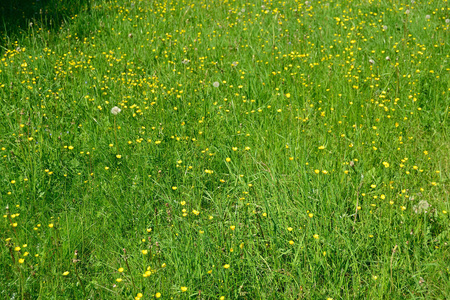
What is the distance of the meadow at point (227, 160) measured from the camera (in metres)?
2.16

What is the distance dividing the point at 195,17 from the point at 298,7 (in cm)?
150

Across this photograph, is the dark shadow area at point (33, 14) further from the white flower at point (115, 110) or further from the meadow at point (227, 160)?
the white flower at point (115, 110)

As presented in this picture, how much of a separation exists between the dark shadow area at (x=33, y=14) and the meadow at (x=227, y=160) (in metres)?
0.16

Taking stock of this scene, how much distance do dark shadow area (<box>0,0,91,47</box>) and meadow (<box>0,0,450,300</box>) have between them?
0.16 meters

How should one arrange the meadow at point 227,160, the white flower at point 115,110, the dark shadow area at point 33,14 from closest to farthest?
the meadow at point 227,160
the white flower at point 115,110
the dark shadow area at point 33,14

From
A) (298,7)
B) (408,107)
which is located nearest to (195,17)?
(298,7)

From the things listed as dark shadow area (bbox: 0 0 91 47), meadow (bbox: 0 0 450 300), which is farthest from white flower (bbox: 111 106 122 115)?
dark shadow area (bbox: 0 0 91 47)

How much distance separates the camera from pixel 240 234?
234cm

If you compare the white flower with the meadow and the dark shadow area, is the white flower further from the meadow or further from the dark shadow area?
the dark shadow area

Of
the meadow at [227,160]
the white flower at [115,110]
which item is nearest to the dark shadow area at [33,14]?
the meadow at [227,160]

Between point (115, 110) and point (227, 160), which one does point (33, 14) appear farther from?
point (227, 160)

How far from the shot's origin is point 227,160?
2.76 meters

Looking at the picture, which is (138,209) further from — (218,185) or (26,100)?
(26,100)

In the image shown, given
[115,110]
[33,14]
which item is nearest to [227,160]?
[115,110]
